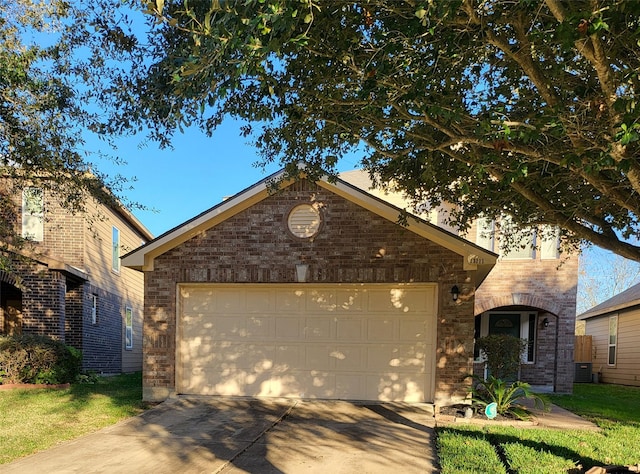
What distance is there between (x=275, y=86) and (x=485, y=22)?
2160 millimetres

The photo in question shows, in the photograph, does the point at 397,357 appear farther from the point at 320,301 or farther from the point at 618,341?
the point at 618,341

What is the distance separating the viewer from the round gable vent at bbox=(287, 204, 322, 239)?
8691mm

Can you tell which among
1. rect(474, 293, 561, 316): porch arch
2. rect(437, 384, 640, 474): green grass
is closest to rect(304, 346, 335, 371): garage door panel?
rect(437, 384, 640, 474): green grass

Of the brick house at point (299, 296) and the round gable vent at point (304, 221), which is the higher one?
the round gable vent at point (304, 221)

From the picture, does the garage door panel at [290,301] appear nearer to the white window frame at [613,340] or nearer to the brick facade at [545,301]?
the brick facade at [545,301]

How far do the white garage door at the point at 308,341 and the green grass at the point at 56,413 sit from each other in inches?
54.2

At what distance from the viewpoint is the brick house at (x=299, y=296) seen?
8.45 metres

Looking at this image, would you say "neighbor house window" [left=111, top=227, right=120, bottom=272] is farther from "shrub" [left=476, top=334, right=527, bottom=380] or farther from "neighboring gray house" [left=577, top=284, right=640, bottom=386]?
"neighboring gray house" [left=577, top=284, right=640, bottom=386]

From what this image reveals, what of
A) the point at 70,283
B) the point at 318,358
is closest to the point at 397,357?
the point at 318,358

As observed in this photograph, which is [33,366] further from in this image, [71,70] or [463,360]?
[463,360]

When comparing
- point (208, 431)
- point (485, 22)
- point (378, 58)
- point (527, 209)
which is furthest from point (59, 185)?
point (527, 209)

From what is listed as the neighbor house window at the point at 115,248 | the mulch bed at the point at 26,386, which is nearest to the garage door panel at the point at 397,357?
the mulch bed at the point at 26,386

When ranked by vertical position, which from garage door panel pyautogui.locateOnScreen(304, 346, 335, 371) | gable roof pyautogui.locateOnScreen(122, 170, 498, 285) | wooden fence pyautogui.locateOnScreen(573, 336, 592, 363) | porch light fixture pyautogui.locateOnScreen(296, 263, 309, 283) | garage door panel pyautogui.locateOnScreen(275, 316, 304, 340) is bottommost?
wooden fence pyautogui.locateOnScreen(573, 336, 592, 363)

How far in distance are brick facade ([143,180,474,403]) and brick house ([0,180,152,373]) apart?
1661mm
